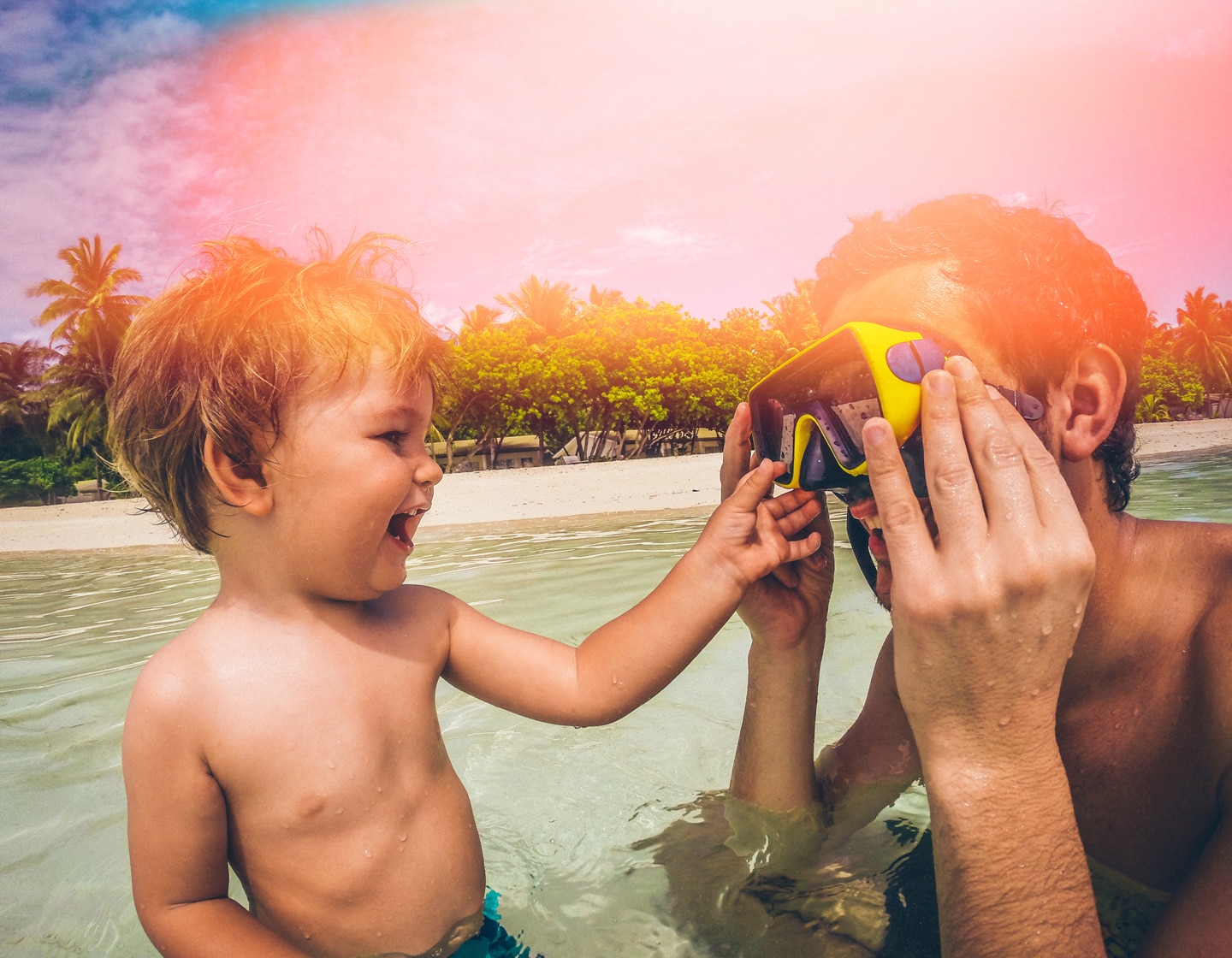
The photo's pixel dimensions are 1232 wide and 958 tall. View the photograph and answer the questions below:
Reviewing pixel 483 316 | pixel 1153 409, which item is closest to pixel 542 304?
pixel 483 316

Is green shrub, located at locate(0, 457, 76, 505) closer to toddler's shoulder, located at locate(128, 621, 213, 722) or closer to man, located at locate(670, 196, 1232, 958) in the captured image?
toddler's shoulder, located at locate(128, 621, 213, 722)

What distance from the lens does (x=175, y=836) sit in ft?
5.30

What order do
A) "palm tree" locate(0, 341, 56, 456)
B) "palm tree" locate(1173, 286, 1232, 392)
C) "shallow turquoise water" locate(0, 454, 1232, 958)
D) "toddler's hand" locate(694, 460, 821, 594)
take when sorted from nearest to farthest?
"toddler's hand" locate(694, 460, 821, 594), "shallow turquoise water" locate(0, 454, 1232, 958), "palm tree" locate(0, 341, 56, 456), "palm tree" locate(1173, 286, 1232, 392)

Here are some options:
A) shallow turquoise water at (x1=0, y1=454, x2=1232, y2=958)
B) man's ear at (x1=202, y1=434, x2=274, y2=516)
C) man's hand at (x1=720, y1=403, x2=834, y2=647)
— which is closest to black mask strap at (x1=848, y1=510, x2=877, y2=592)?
man's hand at (x1=720, y1=403, x2=834, y2=647)

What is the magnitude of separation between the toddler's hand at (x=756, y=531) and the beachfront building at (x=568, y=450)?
34.8 metres

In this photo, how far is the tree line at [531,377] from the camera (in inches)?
1315

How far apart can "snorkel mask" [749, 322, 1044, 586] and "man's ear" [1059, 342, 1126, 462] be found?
0.35 feet

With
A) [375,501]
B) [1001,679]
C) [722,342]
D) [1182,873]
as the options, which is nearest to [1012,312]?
[1001,679]

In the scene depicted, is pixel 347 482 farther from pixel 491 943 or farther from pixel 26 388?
pixel 26 388

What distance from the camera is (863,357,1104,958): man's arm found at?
134 cm

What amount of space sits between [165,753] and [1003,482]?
68.2 inches

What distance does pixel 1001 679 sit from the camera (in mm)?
1385

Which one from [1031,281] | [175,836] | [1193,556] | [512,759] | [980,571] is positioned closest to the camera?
[980,571]

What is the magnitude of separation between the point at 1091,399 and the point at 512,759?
270cm
